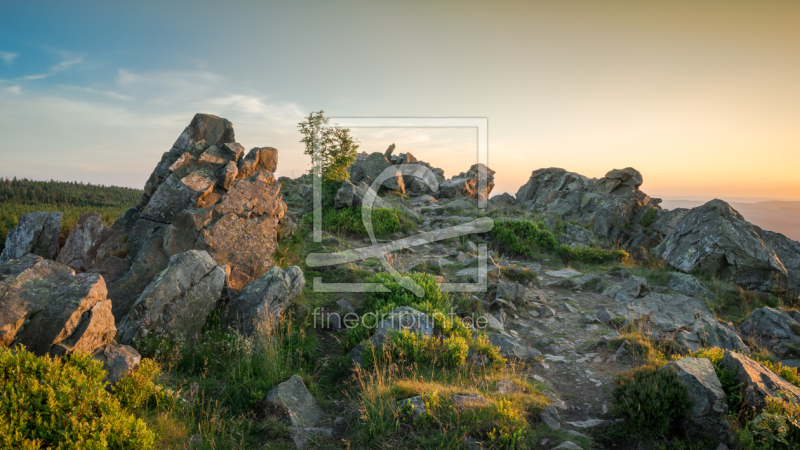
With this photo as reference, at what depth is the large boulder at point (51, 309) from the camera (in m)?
5.48

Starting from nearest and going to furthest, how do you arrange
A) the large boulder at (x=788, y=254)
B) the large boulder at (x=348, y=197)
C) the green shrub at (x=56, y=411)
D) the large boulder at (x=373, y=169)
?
the green shrub at (x=56, y=411) → the large boulder at (x=788, y=254) → the large boulder at (x=348, y=197) → the large boulder at (x=373, y=169)

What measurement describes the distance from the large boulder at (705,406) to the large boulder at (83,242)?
40.2 feet

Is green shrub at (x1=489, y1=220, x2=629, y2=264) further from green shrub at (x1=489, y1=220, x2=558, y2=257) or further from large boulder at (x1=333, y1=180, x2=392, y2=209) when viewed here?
large boulder at (x1=333, y1=180, x2=392, y2=209)

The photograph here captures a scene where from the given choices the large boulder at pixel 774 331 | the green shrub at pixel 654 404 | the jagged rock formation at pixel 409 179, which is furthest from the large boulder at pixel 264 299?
the jagged rock formation at pixel 409 179

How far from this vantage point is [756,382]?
17.5 feet

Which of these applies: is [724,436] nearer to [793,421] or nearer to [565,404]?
[793,421]

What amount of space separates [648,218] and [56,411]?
22970mm

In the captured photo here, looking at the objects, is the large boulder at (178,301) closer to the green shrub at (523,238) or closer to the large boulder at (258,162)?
the large boulder at (258,162)

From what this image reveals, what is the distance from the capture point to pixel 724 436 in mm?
5023

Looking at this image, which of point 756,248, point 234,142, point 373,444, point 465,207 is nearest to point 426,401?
point 373,444

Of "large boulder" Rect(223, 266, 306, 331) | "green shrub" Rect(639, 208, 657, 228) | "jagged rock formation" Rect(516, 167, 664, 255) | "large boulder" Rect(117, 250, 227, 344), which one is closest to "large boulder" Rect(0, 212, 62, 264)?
"large boulder" Rect(117, 250, 227, 344)

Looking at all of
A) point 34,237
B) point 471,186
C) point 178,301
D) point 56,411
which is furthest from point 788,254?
point 34,237

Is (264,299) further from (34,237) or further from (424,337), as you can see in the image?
(34,237)

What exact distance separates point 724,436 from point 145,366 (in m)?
8.23
